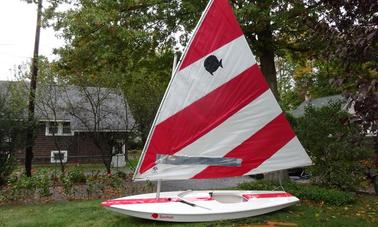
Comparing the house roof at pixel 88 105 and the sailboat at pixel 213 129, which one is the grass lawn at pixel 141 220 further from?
the house roof at pixel 88 105

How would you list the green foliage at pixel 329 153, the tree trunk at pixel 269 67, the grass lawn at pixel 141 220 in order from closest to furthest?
the grass lawn at pixel 141 220
the green foliage at pixel 329 153
the tree trunk at pixel 269 67

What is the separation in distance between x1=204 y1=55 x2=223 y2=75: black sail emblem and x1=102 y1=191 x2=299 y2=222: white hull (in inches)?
92.9

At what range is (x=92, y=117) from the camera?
18.0m

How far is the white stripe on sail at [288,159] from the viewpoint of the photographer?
7742mm

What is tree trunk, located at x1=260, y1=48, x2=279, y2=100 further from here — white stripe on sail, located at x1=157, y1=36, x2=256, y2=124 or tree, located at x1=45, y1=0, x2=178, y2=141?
white stripe on sail, located at x1=157, y1=36, x2=256, y2=124

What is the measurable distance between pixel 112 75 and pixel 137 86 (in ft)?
5.46

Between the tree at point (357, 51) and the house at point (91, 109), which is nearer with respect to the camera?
the tree at point (357, 51)

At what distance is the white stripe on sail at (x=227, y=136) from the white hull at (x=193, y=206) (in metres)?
0.62

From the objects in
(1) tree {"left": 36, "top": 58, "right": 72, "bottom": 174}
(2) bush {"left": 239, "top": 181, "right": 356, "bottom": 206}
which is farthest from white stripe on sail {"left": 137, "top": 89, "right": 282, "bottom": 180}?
(1) tree {"left": 36, "top": 58, "right": 72, "bottom": 174}

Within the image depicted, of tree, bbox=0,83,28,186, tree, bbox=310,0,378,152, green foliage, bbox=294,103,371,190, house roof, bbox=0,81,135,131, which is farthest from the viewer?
house roof, bbox=0,81,135,131

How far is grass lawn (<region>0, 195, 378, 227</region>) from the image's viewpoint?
7.63 meters

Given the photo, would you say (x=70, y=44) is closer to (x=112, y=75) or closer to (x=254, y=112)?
(x=112, y=75)

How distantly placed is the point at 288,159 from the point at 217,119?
160 centimetres

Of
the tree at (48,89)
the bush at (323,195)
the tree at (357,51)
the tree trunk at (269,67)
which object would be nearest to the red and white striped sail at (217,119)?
the tree at (357,51)
